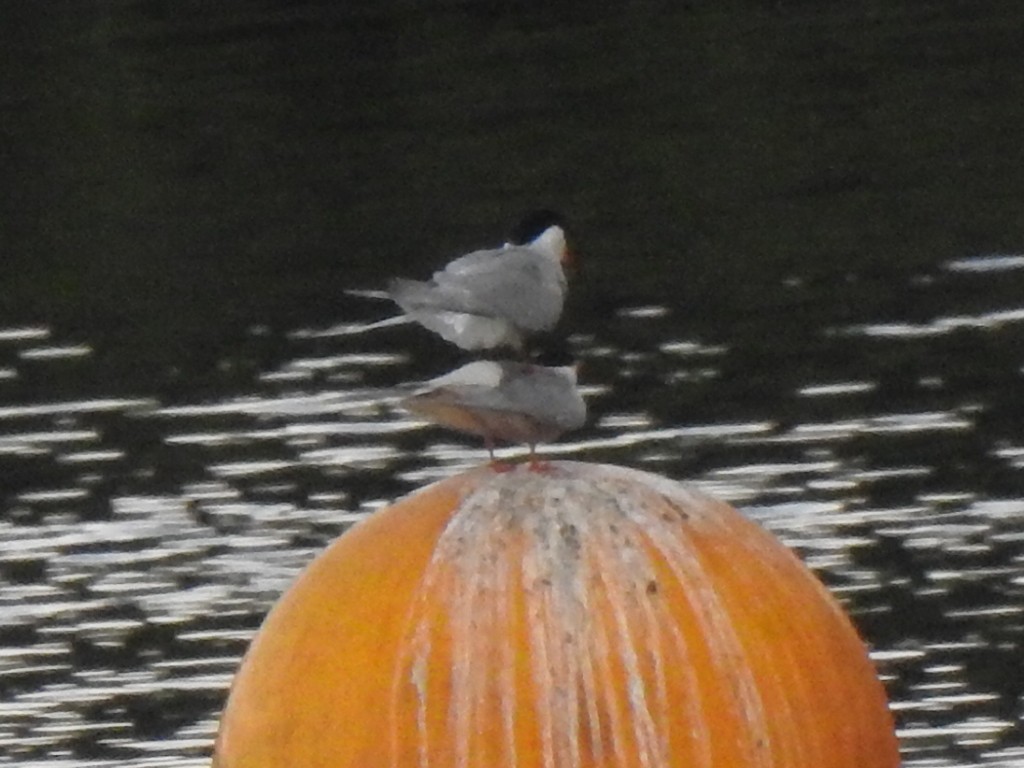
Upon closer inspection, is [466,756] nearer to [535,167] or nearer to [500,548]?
[500,548]

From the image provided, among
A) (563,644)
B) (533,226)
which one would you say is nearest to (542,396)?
(563,644)

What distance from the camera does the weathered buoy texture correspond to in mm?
4094

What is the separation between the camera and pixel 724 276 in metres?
11.4

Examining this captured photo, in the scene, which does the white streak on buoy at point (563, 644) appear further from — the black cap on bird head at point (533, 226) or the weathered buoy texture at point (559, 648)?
the black cap on bird head at point (533, 226)

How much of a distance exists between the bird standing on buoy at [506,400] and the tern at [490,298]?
27cm

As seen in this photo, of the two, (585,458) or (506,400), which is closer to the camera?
(506,400)

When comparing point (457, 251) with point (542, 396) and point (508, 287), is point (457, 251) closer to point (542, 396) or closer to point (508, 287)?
point (508, 287)

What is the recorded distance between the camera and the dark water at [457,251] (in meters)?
8.07

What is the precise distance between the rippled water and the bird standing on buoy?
2630 millimetres

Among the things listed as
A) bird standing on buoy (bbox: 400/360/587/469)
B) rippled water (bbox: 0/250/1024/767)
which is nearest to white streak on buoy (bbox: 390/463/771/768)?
bird standing on buoy (bbox: 400/360/587/469)

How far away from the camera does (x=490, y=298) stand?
499 cm

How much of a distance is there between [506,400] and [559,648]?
2.07 feet

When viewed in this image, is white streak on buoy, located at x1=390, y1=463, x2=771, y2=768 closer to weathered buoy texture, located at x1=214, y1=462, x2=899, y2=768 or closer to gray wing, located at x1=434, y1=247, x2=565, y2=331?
weathered buoy texture, located at x1=214, y1=462, x2=899, y2=768

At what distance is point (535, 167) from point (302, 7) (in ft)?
20.4
